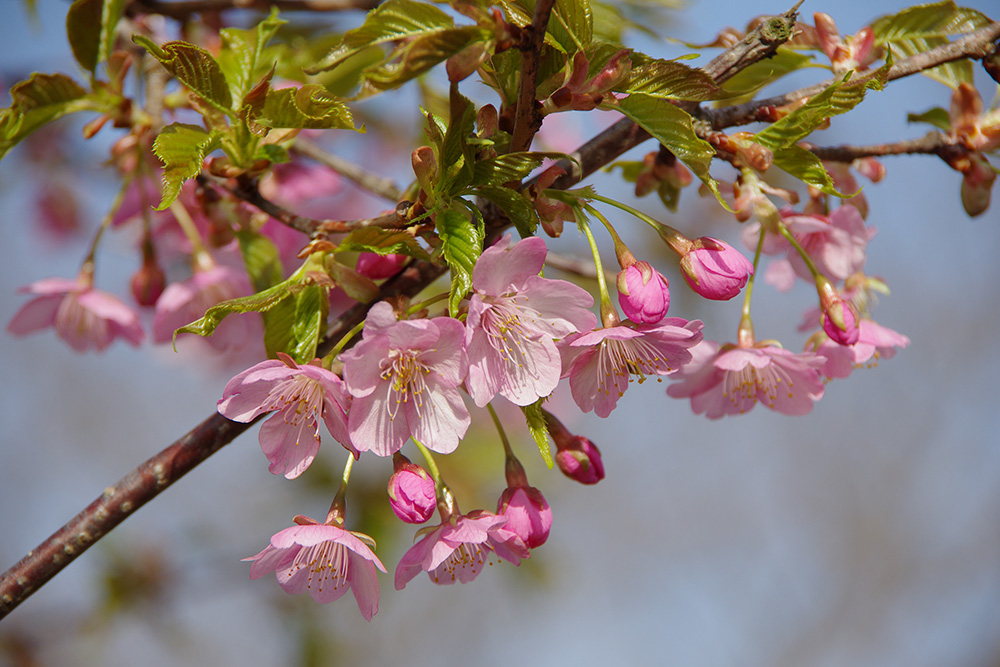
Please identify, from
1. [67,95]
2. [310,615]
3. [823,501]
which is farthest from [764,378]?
[823,501]

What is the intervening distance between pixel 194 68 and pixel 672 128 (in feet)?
1.92

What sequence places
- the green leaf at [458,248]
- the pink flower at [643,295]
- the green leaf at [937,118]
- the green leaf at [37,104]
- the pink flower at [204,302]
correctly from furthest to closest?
the pink flower at [204,302] < the green leaf at [937,118] < the green leaf at [37,104] < the pink flower at [643,295] < the green leaf at [458,248]

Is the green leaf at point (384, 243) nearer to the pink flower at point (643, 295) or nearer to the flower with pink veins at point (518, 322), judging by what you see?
the flower with pink veins at point (518, 322)

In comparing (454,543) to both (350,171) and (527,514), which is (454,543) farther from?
(350,171)

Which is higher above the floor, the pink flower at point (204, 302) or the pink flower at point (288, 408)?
the pink flower at point (288, 408)

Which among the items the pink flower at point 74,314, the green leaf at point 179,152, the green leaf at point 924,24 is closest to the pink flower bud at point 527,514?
the green leaf at point 179,152

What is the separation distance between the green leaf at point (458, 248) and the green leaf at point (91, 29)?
2.74 ft

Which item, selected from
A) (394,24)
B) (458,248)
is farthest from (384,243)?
(394,24)

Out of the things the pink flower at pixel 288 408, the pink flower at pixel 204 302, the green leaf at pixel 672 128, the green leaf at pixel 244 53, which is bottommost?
the pink flower at pixel 204 302

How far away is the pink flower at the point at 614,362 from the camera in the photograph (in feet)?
2.70

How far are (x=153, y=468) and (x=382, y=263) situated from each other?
403 mm

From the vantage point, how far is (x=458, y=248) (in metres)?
0.71

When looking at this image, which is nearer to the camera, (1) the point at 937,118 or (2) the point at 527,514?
(2) the point at 527,514

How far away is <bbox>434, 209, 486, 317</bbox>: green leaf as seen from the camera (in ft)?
2.23
